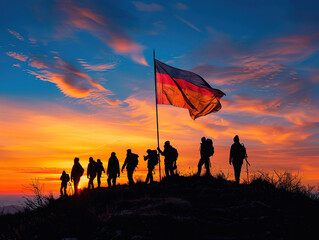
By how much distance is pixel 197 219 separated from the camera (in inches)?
386

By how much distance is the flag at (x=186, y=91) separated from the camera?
17547 millimetres

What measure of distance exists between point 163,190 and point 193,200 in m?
2.66

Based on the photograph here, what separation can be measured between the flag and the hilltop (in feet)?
16.8

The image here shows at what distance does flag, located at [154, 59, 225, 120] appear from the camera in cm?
1755

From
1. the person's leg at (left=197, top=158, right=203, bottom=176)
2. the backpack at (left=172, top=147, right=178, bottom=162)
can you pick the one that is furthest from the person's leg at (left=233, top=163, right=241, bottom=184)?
the backpack at (left=172, top=147, right=178, bottom=162)

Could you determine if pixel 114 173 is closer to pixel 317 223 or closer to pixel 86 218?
pixel 86 218

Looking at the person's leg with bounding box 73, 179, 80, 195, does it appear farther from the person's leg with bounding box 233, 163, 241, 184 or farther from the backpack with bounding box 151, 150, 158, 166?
the person's leg with bounding box 233, 163, 241, 184

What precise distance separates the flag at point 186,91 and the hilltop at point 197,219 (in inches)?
202

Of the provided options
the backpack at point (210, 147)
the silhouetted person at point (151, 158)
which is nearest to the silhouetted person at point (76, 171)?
the silhouetted person at point (151, 158)

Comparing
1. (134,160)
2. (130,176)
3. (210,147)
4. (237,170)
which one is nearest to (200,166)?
(210,147)

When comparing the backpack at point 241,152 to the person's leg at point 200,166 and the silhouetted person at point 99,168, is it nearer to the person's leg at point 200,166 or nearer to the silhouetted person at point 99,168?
the person's leg at point 200,166

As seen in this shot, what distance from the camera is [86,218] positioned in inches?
429

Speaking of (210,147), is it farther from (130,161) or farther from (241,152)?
(130,161)

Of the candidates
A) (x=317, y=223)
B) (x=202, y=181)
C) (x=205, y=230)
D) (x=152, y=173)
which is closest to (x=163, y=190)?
(x=202, y=181)
